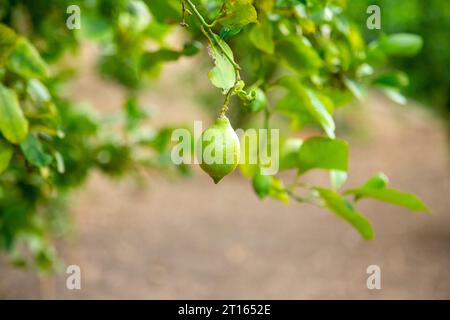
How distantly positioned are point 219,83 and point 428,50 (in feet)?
9.13

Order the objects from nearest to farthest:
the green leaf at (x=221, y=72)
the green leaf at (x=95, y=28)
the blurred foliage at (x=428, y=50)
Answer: the green leaf at (x=221, y=72), the green leaf at (x=95, y=28), the blurred foliage at (x=428, y=50)

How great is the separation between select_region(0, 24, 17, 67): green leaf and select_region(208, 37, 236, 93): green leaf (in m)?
0.38

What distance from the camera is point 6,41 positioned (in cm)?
82

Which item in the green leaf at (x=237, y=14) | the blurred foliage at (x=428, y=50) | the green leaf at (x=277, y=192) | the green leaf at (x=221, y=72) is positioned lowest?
the green leaf at (x=277, y=192)

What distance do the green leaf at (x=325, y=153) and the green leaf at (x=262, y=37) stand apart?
0.14 m

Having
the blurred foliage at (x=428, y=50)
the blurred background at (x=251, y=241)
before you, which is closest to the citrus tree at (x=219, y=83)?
the blurred background at (x=251, y=241)

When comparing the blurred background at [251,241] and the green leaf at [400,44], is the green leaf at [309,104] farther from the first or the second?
the blurred background at [251,241]

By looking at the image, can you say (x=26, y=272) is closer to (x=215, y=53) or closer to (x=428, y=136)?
(x=215, y=53)

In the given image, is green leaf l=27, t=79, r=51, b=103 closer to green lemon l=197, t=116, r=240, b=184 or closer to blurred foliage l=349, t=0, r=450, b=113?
green lemon l=197, t=116, r=240, b=184

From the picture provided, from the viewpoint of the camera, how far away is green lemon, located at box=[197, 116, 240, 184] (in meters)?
0.57

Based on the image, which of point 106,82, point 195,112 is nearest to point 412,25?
point 195,112

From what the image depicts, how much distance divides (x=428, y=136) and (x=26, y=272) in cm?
533

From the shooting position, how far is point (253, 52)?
1021mm

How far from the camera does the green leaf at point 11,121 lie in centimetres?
79
